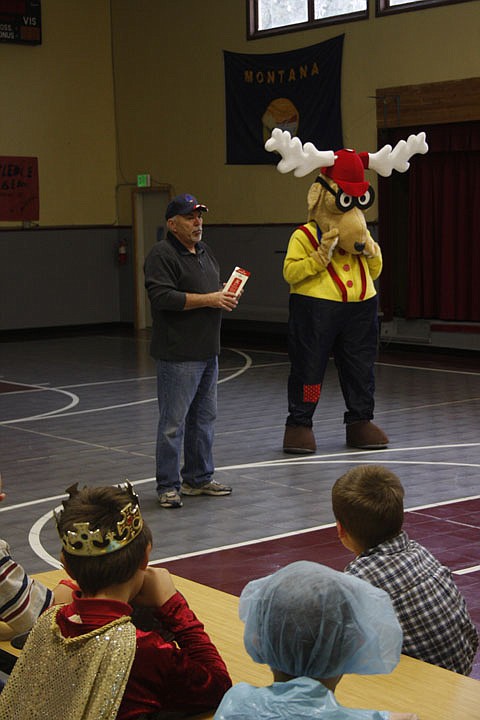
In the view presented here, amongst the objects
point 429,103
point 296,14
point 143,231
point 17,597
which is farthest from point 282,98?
point 17,597

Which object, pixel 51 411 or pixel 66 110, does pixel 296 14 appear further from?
pixel 51 411

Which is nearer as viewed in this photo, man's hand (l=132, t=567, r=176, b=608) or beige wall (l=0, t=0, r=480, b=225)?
man's hand (l=132, t=567, r=176, b=608)

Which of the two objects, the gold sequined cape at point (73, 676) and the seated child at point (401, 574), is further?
the seated child at point (401, 574)

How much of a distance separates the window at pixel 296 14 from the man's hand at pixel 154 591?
1378 cm

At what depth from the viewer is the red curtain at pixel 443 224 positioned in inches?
572

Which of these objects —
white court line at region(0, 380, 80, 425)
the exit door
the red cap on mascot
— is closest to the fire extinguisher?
the exit door

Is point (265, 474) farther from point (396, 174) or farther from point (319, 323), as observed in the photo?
point (396, 174)

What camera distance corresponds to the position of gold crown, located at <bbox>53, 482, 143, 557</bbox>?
246cm

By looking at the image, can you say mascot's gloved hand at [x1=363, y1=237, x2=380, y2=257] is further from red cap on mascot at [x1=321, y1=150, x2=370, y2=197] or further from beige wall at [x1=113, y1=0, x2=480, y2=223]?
beige wall at [x1=113, y1=0, x2=480, y2=223]

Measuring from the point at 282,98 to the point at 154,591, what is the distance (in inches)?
576

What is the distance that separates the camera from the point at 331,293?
8.80 metres

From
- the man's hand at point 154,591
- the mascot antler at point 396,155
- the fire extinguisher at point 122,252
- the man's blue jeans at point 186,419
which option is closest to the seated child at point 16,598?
the man's hand at point 154,591

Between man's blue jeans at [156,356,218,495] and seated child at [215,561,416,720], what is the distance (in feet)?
16.0

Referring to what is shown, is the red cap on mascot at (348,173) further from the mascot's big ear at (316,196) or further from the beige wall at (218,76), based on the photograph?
the beige wall at (218,76)
